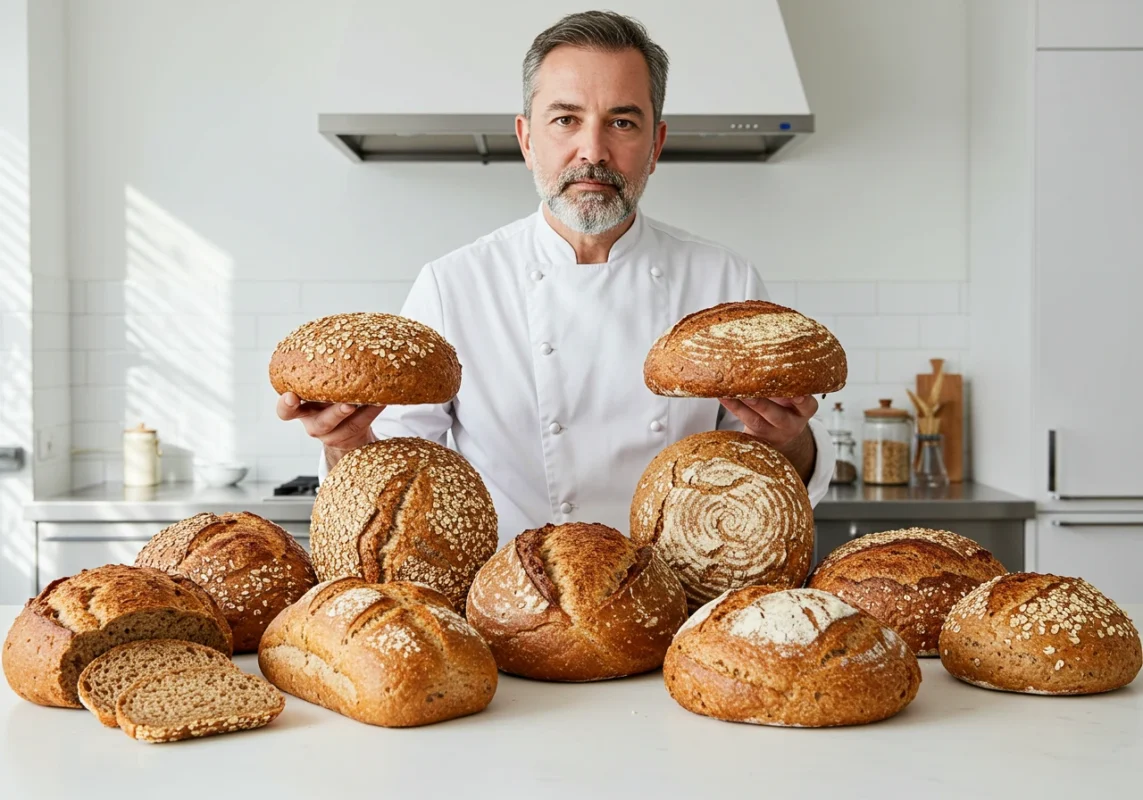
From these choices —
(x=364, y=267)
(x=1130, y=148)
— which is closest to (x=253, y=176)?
(x=364, y=267)

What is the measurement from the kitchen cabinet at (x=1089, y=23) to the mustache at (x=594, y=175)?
1.78m

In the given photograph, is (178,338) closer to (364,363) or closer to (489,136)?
(489,136)

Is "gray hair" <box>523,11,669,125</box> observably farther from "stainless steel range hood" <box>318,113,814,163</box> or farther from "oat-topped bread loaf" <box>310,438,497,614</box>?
"stainless steel range hood" <box>318,113,814,163</box>

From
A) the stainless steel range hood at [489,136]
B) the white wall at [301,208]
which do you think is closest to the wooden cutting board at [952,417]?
the white wall at [301,208]

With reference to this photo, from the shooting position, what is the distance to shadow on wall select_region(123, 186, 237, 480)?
3.30 meters

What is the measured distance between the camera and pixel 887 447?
315 cm

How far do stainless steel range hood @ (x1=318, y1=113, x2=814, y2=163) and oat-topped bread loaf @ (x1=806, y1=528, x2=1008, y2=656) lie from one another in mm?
1836

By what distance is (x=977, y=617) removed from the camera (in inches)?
38.7

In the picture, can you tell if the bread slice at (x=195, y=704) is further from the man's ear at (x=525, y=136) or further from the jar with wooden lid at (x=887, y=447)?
the jar with wooden lid at (x=887, y=447)

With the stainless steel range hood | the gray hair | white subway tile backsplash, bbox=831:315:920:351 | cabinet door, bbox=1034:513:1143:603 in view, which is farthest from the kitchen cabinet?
the gray hair

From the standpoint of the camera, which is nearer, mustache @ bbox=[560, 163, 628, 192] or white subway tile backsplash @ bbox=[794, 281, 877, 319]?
mustache @ bbox=[560, 163, 628, 192]

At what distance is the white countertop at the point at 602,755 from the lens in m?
0.75

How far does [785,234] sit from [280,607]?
256cm

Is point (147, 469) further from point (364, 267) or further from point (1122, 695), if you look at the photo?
point (1122, 695)
